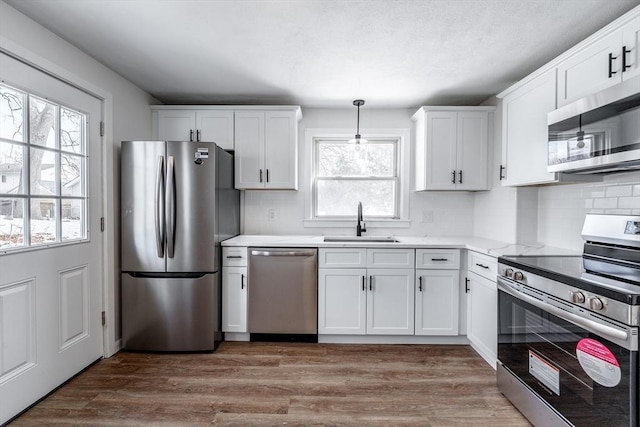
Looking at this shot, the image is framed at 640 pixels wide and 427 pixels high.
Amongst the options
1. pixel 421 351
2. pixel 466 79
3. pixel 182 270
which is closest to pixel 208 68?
pixel 182 270

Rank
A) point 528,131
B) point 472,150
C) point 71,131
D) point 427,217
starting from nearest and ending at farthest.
A: point 71,131 < point 528,131 < point 472,150 < point 427,217

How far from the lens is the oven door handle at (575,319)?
4.14 ft

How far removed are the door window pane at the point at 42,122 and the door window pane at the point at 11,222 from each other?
15.4 inches

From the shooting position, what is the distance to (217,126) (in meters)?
3.19

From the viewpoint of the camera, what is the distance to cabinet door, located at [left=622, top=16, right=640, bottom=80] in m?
1.56

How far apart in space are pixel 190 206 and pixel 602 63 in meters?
2.88

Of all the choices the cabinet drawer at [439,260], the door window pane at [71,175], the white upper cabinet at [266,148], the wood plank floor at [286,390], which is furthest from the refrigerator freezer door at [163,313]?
the cabinet drawer at [439,260]

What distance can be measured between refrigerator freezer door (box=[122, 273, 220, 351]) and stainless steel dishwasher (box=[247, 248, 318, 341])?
1.54ft

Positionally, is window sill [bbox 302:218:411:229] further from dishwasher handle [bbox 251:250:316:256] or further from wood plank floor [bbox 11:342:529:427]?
wood plank floor [bbox 11:342:529:427]

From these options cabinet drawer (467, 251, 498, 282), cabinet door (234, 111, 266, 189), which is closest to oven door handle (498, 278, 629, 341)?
cabinet drawer (467, 251, 498, 282)

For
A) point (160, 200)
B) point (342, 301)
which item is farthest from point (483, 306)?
point (160, 200)

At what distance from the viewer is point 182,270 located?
2.61 meters

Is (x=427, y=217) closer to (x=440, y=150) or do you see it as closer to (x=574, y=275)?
(x=440, y=150)

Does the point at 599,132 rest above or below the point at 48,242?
above
